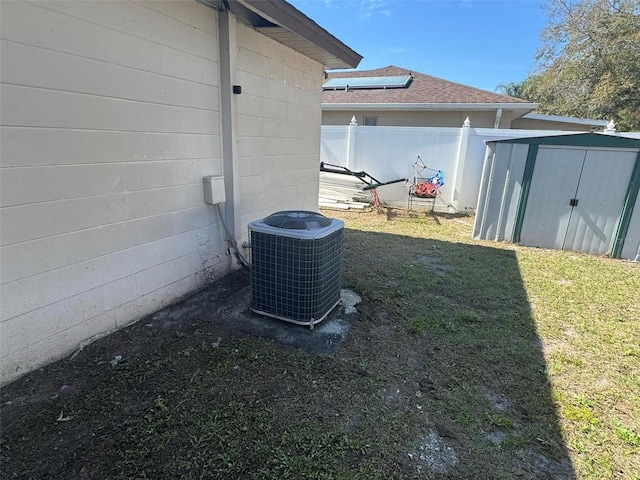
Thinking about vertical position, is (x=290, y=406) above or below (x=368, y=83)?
below

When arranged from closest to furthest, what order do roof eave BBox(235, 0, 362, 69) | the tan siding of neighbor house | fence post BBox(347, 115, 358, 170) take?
roof eave BBox(235, 0, 362, 69), fence post BBox(347, 115, 358, 170), the tan siding of neighbor house

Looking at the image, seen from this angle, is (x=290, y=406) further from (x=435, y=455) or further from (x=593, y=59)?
(x=593, y=59)

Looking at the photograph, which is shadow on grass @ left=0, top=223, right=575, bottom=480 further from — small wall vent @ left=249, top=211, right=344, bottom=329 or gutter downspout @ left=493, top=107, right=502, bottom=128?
gutter downspout @ left=493, top=107, right=502, bottom=128

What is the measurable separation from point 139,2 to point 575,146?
224 inches

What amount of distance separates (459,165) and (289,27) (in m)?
5.84

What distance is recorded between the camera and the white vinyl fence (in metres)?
7.65

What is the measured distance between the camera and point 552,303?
363 cm

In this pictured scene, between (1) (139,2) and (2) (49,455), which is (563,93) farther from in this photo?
(2) (49,455)

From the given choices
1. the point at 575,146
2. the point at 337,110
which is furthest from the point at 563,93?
the point at 575,146

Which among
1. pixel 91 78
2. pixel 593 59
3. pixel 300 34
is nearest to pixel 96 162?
pixel 91 78

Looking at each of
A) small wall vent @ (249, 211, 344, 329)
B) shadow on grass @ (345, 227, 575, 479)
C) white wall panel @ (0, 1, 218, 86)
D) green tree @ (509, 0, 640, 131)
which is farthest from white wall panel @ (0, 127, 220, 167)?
green tree @ (509, 0, 640, 131)

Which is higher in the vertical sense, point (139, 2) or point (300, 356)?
point (139, 2)

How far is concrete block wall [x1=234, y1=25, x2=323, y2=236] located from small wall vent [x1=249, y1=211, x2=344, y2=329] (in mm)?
1150

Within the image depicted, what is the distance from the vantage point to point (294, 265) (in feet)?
8.91
